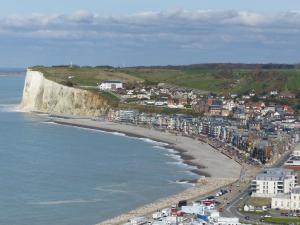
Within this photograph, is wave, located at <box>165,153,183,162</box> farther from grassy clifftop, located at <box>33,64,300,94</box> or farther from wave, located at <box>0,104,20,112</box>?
wave, located at <box>0,104,20,112</box>

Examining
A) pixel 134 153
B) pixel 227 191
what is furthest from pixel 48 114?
pixel 227 191

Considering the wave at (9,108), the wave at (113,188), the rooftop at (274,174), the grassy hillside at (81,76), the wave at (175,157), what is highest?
the grassy hillside at (81,76)

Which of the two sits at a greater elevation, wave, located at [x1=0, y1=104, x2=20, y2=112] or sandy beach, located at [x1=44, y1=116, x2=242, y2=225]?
wave, located at [x1=0, y1=104, x2=20, y2=112]

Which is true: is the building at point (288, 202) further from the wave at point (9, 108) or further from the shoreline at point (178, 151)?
the wave at point (9, 108)

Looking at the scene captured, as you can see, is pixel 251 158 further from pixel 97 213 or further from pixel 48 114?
pixel 48 114

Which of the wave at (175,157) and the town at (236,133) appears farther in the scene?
Result: the wave at (175,157)

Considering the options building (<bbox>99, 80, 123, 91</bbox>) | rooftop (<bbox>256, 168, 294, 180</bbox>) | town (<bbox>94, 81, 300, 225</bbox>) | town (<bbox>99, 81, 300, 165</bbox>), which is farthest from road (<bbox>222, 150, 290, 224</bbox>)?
building (<bbox>99, 80, 123, 91</bbox>)

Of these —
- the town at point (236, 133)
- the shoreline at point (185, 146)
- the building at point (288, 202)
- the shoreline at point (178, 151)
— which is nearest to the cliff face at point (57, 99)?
the town at point (236, 133)
